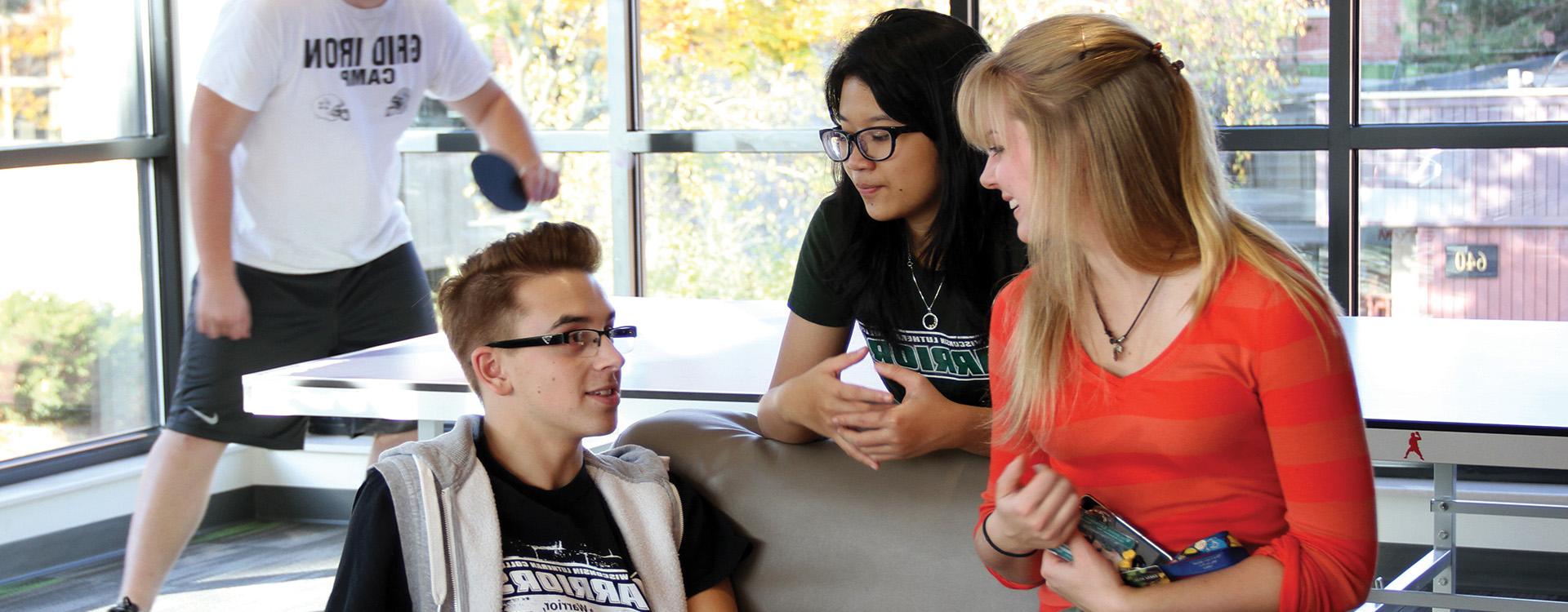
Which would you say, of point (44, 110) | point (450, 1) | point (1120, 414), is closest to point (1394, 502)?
point (1120, 414)

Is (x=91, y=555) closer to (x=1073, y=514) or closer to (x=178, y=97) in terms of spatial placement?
(x=178, y=97)

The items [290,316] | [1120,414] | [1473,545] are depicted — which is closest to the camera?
[1120,414]

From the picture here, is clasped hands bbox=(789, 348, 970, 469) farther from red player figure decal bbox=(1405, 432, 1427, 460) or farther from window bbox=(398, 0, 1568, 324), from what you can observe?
window bbox=(398, 0, 1568, 324)

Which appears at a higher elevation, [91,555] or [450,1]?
[450,1]

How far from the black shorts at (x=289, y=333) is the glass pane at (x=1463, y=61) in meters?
2.60

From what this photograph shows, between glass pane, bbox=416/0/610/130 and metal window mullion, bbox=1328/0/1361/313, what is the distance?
2202 millimetres

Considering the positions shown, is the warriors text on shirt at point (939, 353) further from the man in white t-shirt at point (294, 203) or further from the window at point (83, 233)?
the window at point (83, 233)

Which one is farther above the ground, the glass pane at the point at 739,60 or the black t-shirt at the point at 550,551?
the glass pane at the point at 739,60

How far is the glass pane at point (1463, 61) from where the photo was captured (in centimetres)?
380

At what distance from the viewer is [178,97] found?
15.2 feet

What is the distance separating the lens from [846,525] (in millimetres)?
2010

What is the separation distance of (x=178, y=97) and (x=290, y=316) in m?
1.74

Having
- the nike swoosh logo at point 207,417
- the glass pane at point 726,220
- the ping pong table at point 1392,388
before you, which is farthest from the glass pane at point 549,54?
the nike swoosh logo at point 207,417

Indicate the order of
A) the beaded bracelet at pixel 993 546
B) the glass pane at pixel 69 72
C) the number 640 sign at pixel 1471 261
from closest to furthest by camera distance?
1. the beaded bracelet at pixel 993 546
2. the number 640 sign at pixel 1471 261
3. the glass pane at pixel 69 72
